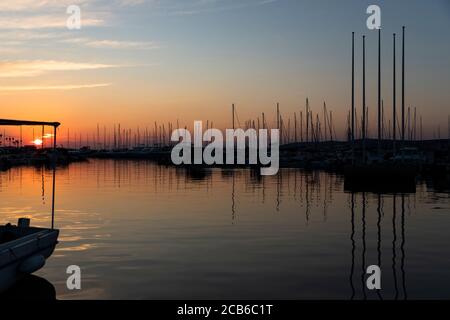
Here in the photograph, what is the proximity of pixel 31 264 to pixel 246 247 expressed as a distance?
9.07 meters

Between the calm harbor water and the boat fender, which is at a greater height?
the boat fender

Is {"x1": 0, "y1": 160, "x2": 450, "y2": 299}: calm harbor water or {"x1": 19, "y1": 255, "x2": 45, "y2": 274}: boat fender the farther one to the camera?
{"x1": 0, "y1": 160, "x2": 450, "y2": 299}: calm harbor water

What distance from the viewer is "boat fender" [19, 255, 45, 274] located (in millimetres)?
14562

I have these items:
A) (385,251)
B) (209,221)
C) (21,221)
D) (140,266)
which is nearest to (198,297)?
(140,266)

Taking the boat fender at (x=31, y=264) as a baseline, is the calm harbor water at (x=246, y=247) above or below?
below

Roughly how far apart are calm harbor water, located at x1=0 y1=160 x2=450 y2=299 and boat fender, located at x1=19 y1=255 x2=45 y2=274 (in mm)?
904

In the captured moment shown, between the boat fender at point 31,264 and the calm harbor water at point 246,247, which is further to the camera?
the calm harbor water at point 246,247

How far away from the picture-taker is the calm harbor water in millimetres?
14828

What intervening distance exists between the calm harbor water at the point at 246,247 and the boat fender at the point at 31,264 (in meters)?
0.90

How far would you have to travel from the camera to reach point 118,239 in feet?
75.4

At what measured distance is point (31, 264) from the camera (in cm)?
1469

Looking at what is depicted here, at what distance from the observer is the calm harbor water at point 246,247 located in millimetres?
14828
